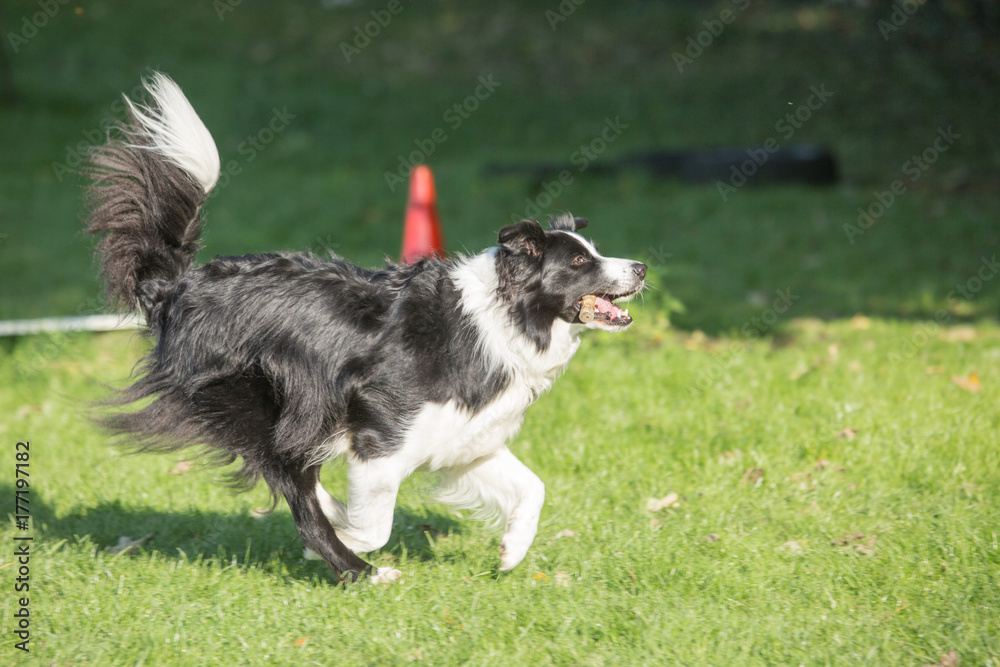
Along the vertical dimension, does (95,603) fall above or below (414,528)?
above

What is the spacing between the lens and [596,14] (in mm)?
18156

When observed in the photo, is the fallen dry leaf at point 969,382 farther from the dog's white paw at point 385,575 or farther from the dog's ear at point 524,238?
the dog's white paw at point 385,575

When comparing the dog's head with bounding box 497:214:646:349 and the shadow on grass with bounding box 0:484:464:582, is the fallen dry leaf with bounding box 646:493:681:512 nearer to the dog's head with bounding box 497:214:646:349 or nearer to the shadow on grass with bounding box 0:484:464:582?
the shadow on grass with bounding box 0:484:464:582

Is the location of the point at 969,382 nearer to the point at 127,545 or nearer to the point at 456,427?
the point at 456,427

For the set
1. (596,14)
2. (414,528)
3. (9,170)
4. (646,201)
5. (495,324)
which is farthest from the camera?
(596,14)

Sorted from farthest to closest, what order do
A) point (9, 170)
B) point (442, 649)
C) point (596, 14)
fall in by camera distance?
point (596, 14)
point (9, 170)
point (442, 649)

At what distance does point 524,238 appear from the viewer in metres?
3.72

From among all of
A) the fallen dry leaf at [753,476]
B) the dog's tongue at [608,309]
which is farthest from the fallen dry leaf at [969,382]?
the dog's tongue at [608,309]

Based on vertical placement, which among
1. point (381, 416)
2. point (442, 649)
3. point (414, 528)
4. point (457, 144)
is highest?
point (381, 416)

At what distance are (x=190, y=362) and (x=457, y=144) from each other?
10.7 meters

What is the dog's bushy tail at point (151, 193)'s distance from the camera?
419cm

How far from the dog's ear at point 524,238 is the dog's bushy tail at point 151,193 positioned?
1.43 metres

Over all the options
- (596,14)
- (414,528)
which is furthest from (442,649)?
(596,14)

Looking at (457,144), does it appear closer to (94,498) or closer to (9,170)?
(9,170)
